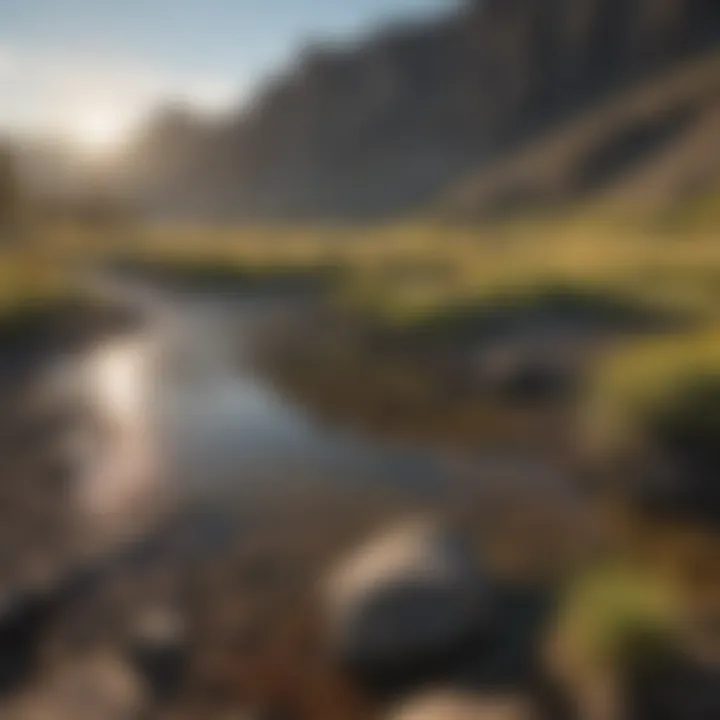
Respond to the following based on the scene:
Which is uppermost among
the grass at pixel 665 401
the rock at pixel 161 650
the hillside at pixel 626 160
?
the hillside at pixel 626 160

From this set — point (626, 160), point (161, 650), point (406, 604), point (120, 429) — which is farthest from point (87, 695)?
point (626, 160)

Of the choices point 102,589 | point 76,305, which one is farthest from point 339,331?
point 102,589

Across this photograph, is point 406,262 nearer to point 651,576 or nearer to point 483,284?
point 483,284

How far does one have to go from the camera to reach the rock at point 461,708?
974 cm

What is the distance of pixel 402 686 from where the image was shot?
425 inches

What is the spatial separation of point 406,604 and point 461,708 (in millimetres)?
1953

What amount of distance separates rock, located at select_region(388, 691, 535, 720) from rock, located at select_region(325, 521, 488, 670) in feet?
2.79

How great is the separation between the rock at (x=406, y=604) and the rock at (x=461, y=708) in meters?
0.85

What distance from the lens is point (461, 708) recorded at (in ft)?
32.4

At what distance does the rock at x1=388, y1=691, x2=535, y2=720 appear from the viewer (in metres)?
9.74

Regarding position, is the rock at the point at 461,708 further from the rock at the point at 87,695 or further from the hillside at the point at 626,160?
the hillside at the point at 626,160

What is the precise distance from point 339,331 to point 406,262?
63.8 ft

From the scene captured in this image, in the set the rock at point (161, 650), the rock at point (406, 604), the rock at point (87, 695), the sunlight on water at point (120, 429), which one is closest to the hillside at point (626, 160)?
the sunlight on water at point (120, 429)

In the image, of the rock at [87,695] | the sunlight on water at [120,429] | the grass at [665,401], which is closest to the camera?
the rock at [87,695]
